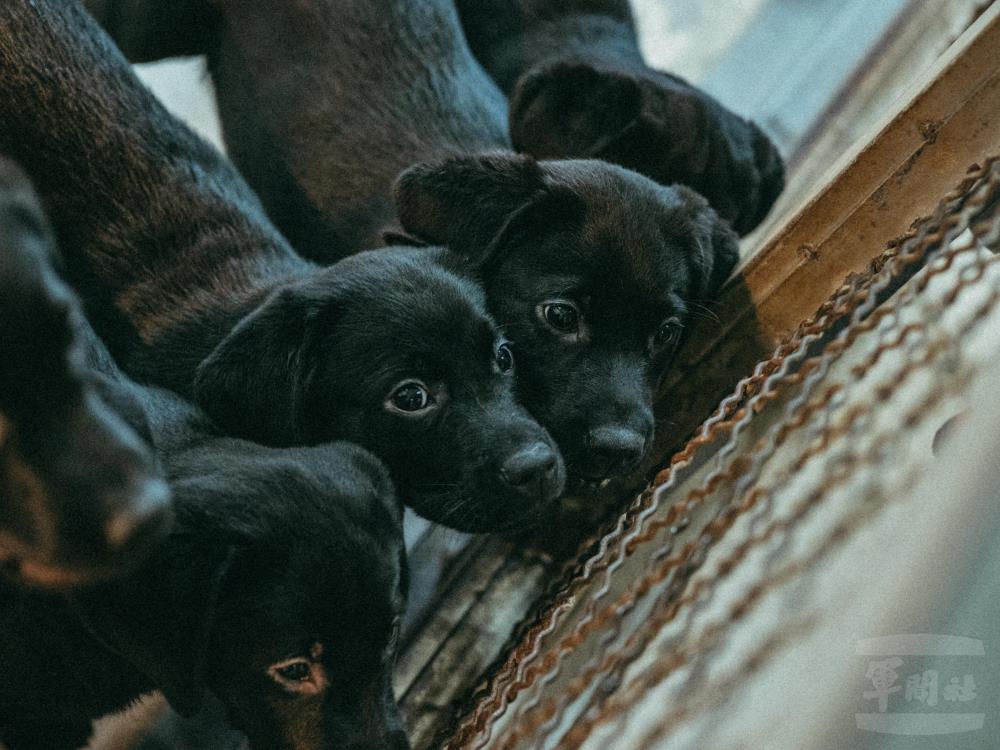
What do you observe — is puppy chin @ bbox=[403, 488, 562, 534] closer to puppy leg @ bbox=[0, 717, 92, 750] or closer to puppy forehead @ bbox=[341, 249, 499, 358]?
puppy forehead @ bbox=[341, 249, 499, 358]

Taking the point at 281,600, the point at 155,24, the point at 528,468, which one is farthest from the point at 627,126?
the point at 281,600

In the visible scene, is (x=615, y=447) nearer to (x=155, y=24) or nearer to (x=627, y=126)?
(x=627, y=126)

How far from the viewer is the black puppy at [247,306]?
1.55 m

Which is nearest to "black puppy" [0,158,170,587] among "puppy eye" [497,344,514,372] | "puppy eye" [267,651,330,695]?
"puppy eye" [267,651,330,695]

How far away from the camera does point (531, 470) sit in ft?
4.95

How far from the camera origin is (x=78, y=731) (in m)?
1.50

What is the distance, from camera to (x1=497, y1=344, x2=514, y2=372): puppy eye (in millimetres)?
1702

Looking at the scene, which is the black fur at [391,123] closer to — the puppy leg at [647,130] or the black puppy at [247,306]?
the puppy leg at [647,130]

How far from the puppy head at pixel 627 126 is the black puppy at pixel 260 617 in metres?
1.04

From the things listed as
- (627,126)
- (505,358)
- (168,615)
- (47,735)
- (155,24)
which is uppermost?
(627,126)

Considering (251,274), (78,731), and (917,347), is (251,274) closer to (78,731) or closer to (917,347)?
(78,731)

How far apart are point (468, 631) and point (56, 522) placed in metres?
1.09

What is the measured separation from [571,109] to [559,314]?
610 mm

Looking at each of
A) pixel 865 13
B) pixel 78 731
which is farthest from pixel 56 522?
pixel 865 13
